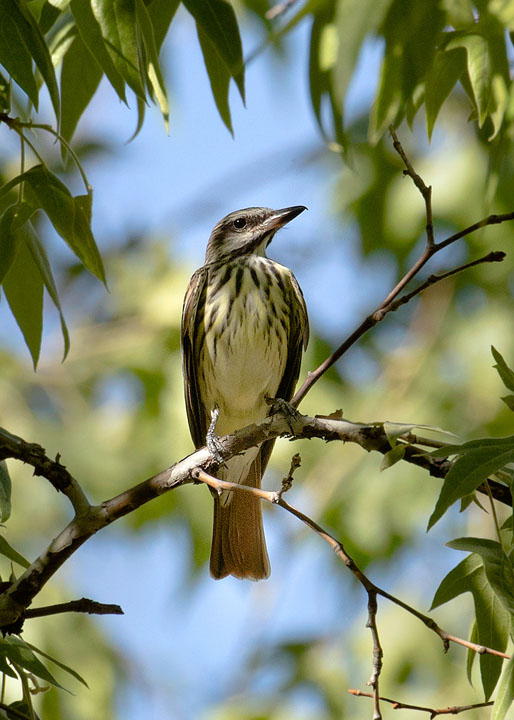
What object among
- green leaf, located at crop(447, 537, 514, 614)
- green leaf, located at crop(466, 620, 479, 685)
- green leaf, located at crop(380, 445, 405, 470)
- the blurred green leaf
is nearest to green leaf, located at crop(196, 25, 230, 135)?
the blurred green leaf

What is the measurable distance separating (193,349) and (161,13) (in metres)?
2.10

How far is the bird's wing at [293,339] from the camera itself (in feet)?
14.1

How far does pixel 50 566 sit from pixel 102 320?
5.71 m

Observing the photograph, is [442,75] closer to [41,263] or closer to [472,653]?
[41,263]

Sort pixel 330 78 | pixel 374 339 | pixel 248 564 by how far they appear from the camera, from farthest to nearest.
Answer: pixel 374 339
pixel 248 564
pixel 330 78

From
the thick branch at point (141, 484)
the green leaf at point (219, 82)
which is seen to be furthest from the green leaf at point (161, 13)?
the thick branch at point (141, 484)

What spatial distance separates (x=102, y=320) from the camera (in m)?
7.73

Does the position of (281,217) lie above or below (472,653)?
above

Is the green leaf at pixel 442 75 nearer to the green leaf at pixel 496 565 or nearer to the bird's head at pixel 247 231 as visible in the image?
the green leaf at pixel 496 565

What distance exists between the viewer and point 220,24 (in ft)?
6.91

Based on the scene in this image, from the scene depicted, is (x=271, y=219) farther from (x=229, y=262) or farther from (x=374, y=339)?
(x=374, y=339)

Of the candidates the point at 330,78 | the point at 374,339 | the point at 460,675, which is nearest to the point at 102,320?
the point at 374,339

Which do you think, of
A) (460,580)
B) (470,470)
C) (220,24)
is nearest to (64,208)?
(220,24)

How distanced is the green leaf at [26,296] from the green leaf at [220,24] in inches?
25.4
